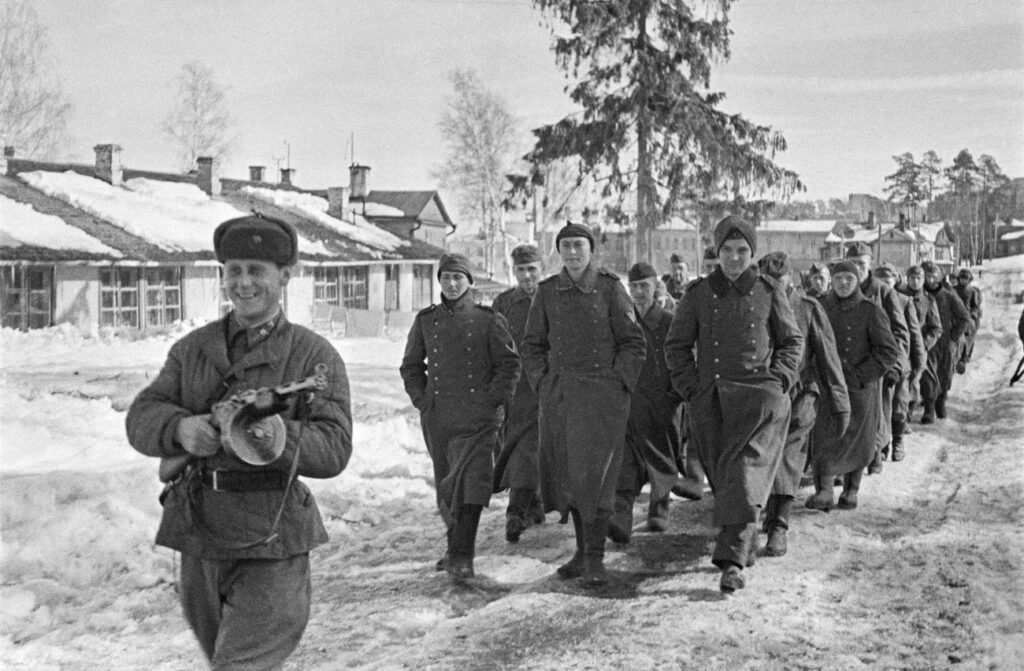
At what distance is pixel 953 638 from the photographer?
5.49 metres

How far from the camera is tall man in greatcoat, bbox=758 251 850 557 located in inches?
293

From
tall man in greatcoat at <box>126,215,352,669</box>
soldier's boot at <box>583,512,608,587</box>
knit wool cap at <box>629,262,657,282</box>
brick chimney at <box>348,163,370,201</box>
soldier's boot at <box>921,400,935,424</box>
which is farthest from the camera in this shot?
brick chimney at <box>348,163,370,201</box>

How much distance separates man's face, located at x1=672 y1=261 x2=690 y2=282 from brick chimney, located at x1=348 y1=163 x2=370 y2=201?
3644 cm

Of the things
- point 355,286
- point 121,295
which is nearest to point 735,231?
point 121,295

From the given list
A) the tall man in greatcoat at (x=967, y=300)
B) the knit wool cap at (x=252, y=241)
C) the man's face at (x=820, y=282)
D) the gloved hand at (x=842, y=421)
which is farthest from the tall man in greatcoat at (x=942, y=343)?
the knit wool cap at (x=252, y=241)

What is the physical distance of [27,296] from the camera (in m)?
24.0

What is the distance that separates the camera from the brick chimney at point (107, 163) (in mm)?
32438

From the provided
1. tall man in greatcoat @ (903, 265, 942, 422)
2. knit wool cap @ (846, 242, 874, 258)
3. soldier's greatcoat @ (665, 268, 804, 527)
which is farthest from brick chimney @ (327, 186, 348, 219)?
soldier's greatcoat @ (665, 268, 804, 527)

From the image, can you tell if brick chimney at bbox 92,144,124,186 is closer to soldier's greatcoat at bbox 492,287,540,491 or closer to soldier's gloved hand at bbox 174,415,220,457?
soldier's greatcoat at bbox 492,287,540,491

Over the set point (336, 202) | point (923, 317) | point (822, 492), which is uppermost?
point (336, 202)

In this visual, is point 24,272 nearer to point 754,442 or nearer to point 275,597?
point 754,442

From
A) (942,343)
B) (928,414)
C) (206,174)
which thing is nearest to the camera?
(928,414)

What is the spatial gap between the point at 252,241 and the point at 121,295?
2455 cm

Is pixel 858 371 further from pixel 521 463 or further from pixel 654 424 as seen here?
pixel 521 463
